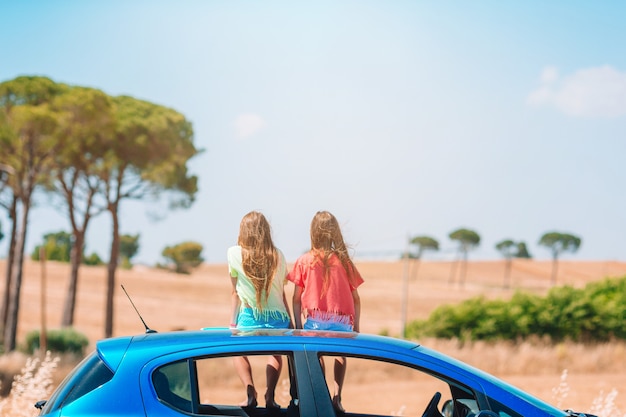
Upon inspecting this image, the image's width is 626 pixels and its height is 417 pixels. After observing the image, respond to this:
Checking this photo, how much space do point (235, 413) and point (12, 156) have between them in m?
29.3

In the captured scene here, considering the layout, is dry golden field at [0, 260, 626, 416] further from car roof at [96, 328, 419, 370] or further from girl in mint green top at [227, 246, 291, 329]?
car roof at [96, 328, 419, 370]

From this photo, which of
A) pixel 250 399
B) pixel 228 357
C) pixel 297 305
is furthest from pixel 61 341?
pixel 228 357

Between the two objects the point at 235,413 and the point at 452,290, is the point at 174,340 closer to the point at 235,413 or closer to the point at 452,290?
the point at 235,413

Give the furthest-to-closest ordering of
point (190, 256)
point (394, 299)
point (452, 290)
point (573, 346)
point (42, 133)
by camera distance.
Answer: point (190, 256)
point (452, 290)
point (394, 299)
point (42, 133)
point (573, 346)

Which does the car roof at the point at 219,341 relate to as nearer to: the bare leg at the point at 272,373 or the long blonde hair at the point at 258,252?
the bare leg at the point at 272,373

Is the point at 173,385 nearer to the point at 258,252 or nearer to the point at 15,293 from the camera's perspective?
the point at 258,252

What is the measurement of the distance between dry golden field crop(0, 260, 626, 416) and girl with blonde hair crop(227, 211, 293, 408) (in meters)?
2.51

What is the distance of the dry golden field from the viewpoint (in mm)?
21938

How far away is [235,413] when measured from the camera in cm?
453

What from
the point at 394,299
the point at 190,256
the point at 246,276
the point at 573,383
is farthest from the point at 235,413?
the point at 190,256

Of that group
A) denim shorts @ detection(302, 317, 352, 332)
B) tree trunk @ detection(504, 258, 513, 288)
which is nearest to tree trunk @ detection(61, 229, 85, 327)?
denim shorts @ detection(302, 317, 352, 332)

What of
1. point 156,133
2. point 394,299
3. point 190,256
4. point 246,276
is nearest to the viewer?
point 246,276

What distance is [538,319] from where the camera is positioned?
86.8 feet

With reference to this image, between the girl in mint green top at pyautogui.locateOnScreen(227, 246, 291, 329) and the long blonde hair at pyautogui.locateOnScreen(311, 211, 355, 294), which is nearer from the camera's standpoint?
the girl in mint green top at pyautogui.locateOnScreen(227, 246, 291, 329)
